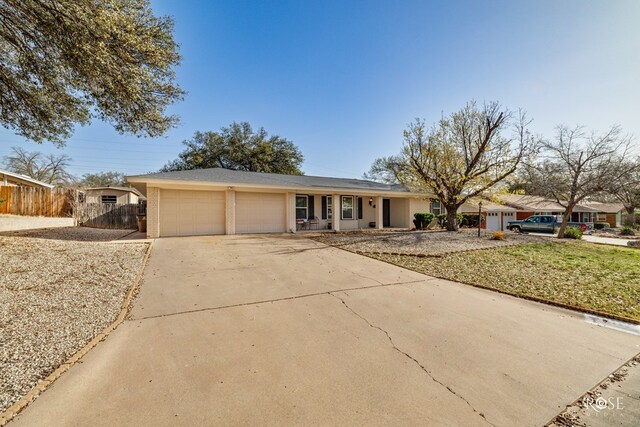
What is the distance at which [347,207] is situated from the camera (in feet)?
57.8

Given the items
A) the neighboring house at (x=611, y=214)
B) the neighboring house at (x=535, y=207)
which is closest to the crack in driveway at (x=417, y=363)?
the neighboring house at (x=535, y=207)

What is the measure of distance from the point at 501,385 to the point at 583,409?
59 cm

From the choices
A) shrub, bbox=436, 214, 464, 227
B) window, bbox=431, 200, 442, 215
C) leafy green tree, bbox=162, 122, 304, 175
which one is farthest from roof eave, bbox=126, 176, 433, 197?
leafy green tree, bbox=162, 122, 304, 175

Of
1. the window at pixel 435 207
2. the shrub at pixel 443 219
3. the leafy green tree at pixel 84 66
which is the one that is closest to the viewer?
the leafy green tree at pixel 84 66

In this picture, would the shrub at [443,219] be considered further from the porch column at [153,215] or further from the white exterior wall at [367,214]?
the porch column at [153,215]

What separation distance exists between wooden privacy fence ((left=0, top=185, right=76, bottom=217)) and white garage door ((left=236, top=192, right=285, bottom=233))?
11.0 metres

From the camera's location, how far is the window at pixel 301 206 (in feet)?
52.0

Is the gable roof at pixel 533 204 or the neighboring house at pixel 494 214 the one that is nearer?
the neighboring house at pixel 494 214

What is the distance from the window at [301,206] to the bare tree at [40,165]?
40577 millimetres

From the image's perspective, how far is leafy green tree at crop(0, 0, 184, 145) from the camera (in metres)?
5.57

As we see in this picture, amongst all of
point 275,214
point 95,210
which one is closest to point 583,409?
point 275,214

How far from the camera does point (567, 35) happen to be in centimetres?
832

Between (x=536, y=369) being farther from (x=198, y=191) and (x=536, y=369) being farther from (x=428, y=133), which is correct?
(x=428, y=133)

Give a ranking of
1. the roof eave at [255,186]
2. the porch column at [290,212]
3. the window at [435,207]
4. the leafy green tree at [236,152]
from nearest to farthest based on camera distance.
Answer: the roof eave at [255,186] → the porch column at [290,212] → the window at [435,207] → the leafy green tree at [236,152]
